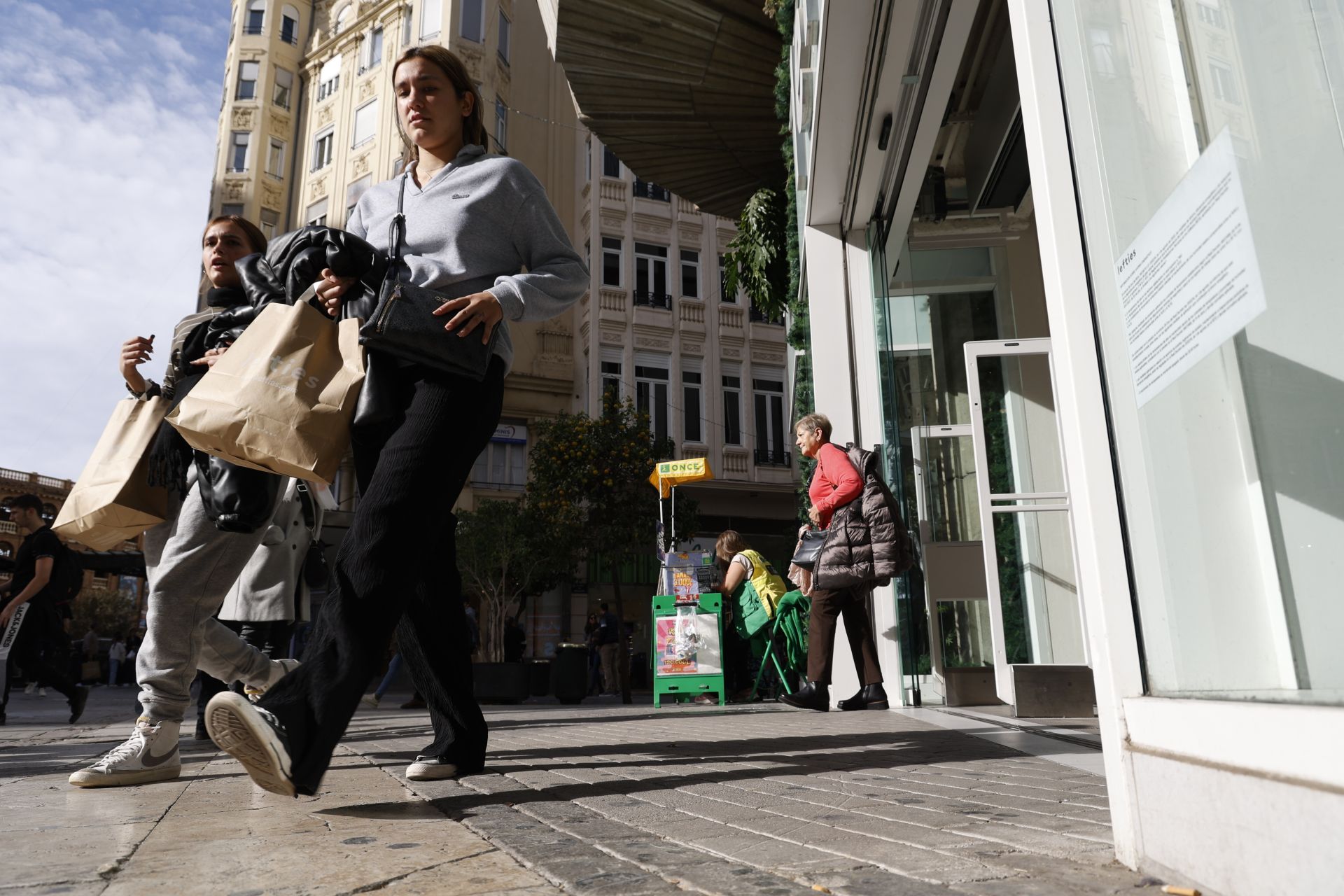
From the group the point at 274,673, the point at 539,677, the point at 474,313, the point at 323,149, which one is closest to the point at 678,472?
the point at 539,677

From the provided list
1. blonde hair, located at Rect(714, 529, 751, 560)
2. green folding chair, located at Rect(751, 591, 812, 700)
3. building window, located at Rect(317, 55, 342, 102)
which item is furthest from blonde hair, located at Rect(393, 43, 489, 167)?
building window, located at Rect(317, 55, 342, 102)

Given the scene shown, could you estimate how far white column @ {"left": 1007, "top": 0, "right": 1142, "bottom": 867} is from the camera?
1.58 meters

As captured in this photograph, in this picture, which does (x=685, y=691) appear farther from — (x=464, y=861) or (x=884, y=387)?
(x=464, y=861)

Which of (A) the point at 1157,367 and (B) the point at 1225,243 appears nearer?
(B) the point at 1225,243

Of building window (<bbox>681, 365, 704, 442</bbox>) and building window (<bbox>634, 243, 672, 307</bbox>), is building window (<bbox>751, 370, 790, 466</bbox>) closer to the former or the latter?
building window (<bbox>681, 365, 704, 442</bbox>)

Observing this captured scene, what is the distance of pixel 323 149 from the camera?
31.5m

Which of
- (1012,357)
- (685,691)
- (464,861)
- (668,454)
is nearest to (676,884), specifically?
(464,861)

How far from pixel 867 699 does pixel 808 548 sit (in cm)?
103

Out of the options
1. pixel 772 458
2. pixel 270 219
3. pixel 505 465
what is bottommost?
pixel 505 465

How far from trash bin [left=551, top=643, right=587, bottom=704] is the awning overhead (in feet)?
22.3

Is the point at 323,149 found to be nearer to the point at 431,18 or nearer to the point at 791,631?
the point at 431,18

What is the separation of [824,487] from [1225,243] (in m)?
4.89

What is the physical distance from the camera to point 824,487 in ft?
20.1

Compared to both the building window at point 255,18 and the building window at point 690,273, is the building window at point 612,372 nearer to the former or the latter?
the building window at point 690,273
